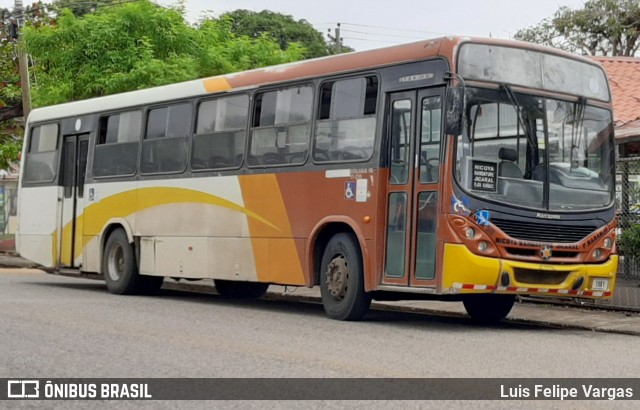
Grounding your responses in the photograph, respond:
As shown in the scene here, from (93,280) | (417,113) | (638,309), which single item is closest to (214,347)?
(417,113)

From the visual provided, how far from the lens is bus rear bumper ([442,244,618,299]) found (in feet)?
44.1

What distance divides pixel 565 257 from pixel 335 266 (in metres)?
2.75

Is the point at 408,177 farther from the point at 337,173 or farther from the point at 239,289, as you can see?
the point at 239,289

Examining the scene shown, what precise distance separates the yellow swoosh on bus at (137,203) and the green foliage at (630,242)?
5.58 metres

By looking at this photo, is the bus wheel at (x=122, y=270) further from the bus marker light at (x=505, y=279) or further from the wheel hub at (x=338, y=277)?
the bus marker light at (x=505, y=279)

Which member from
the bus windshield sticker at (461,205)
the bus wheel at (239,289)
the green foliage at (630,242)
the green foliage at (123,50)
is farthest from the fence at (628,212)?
the green foliage at (123,50)

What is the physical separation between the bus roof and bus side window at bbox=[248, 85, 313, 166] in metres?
0.22

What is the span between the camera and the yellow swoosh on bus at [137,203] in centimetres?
1739

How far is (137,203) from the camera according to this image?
63.8ft

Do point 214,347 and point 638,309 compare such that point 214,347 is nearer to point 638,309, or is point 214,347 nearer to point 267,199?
point 267,199

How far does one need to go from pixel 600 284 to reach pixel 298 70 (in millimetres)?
4720

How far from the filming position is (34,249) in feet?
73.0

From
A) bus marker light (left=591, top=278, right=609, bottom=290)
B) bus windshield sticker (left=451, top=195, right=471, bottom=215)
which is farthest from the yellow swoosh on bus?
bus marker light (left=591, top=278, right=609, bottom=290)

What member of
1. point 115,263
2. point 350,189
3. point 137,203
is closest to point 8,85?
point 115,263
